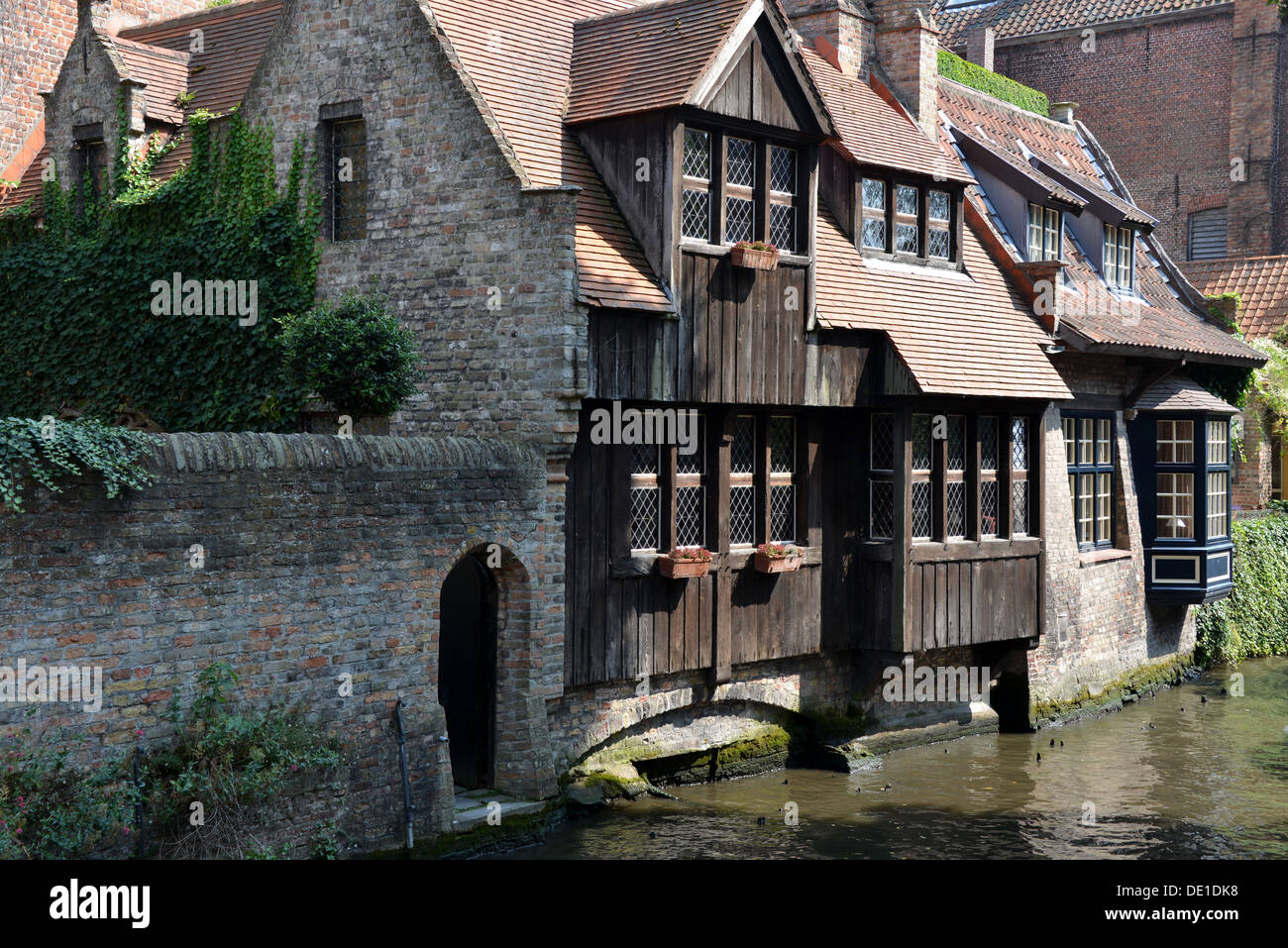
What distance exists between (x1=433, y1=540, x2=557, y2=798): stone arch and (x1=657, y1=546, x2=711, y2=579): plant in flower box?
1617 millimetres

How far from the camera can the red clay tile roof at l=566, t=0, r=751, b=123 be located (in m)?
14.9

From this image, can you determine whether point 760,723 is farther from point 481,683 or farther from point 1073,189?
point 1073,189

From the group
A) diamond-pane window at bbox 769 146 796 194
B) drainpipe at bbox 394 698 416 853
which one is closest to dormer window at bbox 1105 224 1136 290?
diamond-pane window at bbox 769 146 796 194

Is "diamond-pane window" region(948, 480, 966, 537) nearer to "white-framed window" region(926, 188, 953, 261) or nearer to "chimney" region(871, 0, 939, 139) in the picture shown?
"white-framed window" region(926, 188, 953, 261)

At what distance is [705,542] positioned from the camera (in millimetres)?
15711

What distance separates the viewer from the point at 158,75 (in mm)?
19344

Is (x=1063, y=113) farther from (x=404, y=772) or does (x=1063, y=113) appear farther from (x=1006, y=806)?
(x=404, y=772)

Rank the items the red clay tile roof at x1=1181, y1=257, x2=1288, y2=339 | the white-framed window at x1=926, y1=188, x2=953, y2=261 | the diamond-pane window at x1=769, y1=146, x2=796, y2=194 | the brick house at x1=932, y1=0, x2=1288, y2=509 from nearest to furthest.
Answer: the diamond-pane window at x1=769, y1=146, x2=796, y2=194 → the white-framed window at x1=926, y1=188, x2=953, y2=261 → the red clay tile roof at x1=1181, y1=257, x2=1288, y2=339 → the brick house at x1=932, y1=0, x2=1288, y2=509

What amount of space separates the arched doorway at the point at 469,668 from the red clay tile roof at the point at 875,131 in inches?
280

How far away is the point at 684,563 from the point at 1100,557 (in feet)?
30.6

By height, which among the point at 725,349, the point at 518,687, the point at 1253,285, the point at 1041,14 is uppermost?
the point at 1041,14

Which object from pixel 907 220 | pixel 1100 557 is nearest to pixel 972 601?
pixel 1100 557

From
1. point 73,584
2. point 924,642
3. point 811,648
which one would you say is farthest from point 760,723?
point 73,584

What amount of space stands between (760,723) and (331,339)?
671cm
